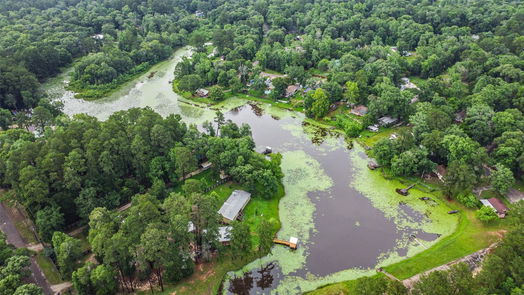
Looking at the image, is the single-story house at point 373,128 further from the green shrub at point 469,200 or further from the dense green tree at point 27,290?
the dense green tree at point 27,290

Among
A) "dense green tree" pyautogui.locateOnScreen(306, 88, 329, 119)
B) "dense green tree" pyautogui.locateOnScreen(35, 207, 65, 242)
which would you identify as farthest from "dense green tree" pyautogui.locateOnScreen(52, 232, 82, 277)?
"dense green tree" pyautogui.locateOnScreen(306, 88, 329, 119)

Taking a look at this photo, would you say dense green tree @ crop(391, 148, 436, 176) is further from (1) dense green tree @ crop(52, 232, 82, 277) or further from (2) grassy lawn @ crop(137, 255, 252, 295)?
(1) dense green tree @ crop(52, 232, 82, 277)

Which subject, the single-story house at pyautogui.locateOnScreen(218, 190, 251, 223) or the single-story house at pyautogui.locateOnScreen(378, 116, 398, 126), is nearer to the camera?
the single-story house at pyautogui.locateOnScreen(218, 190, 251, 223)

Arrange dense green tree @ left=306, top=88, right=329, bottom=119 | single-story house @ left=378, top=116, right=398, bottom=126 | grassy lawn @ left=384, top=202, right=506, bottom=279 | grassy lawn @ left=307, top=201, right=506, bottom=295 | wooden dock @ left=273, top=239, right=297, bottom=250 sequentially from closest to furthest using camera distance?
grassy lawn @ left=307, top=201, right=506, bottom=295 → grassy lawn @ left=384, top=202, right=506, bottom=279 → wooden dock @ left=273, top=239, right=297, bottom=250 → single-story house @ left=378, top=116, right=398, bottom=126 → dense green tree @ left=306, top=88, right=329, bottom=119

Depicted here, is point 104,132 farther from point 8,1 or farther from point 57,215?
point 8,1

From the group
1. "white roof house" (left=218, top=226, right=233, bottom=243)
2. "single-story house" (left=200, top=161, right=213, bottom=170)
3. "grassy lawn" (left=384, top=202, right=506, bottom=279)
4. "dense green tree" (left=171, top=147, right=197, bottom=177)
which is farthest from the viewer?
"single-story house" (left=200, top=161, right=213, bottom=170)

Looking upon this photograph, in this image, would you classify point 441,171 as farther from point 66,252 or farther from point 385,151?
point 66,252

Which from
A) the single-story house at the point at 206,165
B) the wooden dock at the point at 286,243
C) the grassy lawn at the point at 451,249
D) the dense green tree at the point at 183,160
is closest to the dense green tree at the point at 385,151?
the grassy lawn at the point at 451,249
